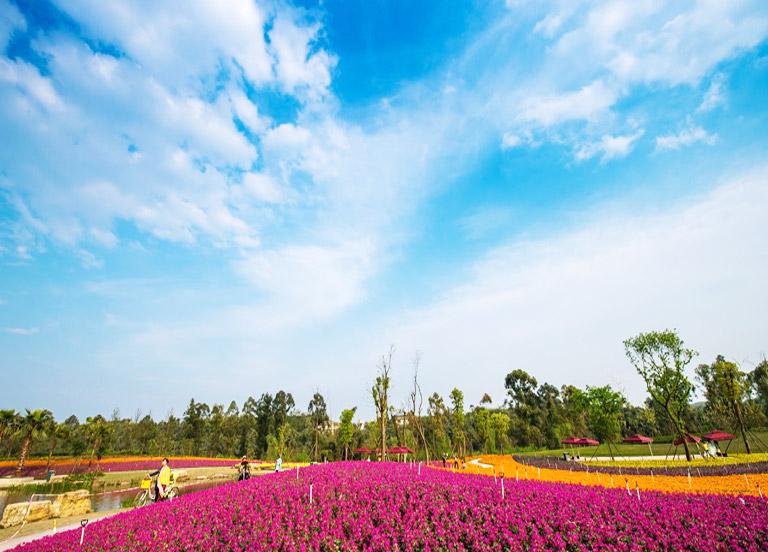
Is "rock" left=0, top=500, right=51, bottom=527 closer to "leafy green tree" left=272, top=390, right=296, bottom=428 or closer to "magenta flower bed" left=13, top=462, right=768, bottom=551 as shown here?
"magenta flower bed" left=13, top=462, right=768, bottom=551

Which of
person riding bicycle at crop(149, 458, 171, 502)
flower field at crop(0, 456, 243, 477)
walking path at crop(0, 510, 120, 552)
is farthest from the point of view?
→ flower field at crop(0, 456, 243, 477)

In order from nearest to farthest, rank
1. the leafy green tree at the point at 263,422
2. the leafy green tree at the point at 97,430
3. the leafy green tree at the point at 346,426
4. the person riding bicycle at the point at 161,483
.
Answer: the person riding bicycle at the point at 161,483 → the leafy green tree at the point at 97,430 → the leafy green tree at the point at 346,426 → the leafy green tree at the point at 263,422

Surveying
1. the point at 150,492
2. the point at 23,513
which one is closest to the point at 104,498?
the point at 150,492

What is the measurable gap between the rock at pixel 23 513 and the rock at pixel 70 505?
0.24 meters

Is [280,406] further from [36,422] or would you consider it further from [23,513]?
[23,513]

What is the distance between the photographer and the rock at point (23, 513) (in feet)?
43.1

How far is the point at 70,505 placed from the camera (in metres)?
15.1

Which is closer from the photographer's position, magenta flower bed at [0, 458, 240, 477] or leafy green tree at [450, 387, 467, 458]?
magenta flower bed at [0, 458, 240, 477]

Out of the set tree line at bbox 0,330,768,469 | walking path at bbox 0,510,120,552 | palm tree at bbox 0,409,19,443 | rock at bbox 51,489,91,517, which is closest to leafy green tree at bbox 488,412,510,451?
tree line at bbox 0,330,768,469

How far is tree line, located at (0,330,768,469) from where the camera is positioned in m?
35.3

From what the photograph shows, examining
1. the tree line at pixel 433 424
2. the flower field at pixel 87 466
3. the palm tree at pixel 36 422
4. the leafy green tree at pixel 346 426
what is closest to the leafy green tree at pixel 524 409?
the tree line at pixel 433 424

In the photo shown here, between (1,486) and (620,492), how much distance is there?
125ft

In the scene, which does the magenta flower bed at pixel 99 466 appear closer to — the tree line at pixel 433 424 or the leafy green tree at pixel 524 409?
the tree line at pixel 433 424

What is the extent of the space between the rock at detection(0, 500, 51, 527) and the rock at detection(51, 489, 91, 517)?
24 centimetres
